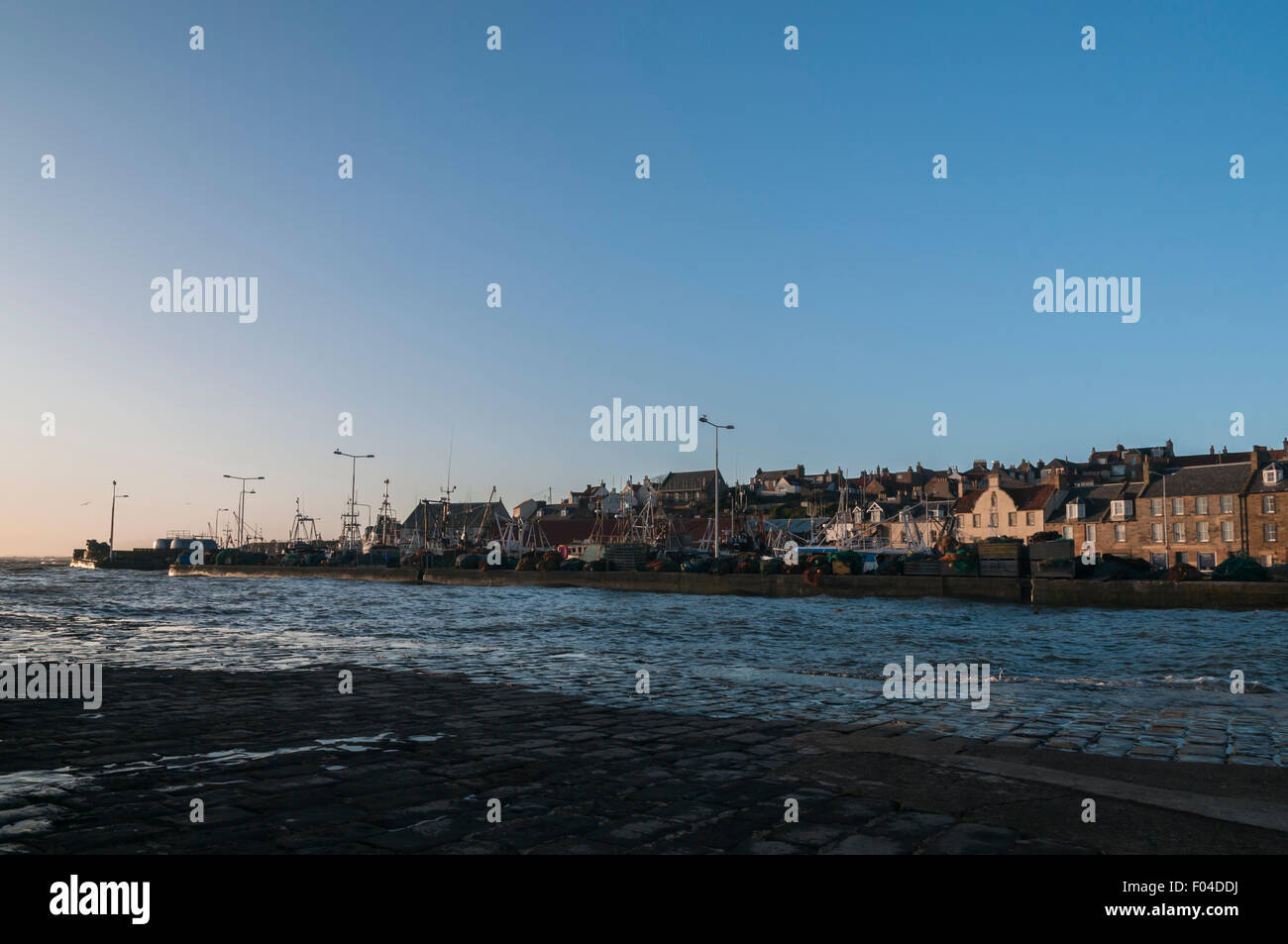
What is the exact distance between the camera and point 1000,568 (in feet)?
151

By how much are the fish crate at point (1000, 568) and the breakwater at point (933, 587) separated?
6.11 feet

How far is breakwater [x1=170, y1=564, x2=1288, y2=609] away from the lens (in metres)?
36.4

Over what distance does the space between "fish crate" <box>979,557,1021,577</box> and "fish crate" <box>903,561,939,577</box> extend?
397cm

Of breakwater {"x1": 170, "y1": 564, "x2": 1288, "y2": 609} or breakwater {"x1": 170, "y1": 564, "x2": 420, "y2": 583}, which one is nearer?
breakwater {"x1": 170, "y1": 564, "x2": 1288, "y2": 609}

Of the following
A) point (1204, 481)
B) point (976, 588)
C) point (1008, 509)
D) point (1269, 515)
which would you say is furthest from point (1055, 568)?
point (1008, 509)

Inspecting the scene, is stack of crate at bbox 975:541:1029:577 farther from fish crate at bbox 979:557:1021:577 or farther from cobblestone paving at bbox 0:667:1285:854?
cobblestone paving at bbox 0:667:1285:854

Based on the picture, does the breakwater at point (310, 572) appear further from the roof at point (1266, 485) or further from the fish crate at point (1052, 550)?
the roof at point (1266, 485)

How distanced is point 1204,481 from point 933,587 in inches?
1564

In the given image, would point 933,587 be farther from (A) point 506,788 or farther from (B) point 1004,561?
(A) point 506,788

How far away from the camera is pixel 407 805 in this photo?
561 centimetres

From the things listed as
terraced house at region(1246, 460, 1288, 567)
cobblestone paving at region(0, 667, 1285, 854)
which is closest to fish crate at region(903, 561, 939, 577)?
terraced house at region(1246, 460, 1288, 567)
